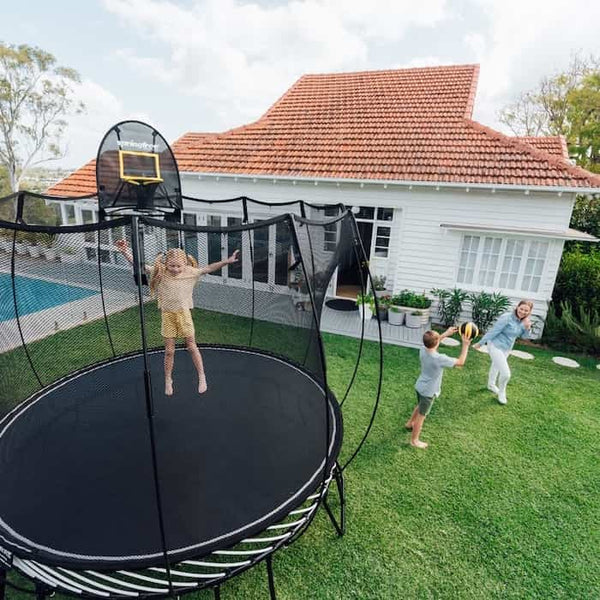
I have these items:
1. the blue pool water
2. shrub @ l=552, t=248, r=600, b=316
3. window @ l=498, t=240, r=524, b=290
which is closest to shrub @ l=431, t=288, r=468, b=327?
window @ l=498, t=240, r=524, b=290

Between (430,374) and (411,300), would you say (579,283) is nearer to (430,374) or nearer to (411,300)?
(411,300)

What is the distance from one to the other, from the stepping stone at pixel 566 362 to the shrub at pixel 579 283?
4.03 ft

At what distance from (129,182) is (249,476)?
122 inches

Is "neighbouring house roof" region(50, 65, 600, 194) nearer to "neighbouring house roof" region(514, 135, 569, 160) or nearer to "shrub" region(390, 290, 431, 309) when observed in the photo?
→ "neighbouring house roof" region(514, 135, 569, 160)

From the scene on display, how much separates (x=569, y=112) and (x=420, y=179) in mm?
13967

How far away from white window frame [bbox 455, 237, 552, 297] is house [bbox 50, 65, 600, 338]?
19mm

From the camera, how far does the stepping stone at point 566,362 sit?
5.99 meters

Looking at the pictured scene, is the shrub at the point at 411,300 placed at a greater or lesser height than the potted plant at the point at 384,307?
greater

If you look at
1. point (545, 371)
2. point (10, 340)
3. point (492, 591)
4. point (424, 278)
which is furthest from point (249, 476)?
point (424, 278)

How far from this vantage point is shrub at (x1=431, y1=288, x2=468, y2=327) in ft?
23.8

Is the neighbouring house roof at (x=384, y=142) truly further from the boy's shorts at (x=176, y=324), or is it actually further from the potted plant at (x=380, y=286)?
the boy's shorts at (x=176, y=324)

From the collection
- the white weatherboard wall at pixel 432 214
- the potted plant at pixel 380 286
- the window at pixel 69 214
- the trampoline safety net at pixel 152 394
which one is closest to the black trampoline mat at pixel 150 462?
the trampoline safety net at pixel 152 394

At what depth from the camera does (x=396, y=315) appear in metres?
7.40

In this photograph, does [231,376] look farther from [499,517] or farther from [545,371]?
[545,371]
